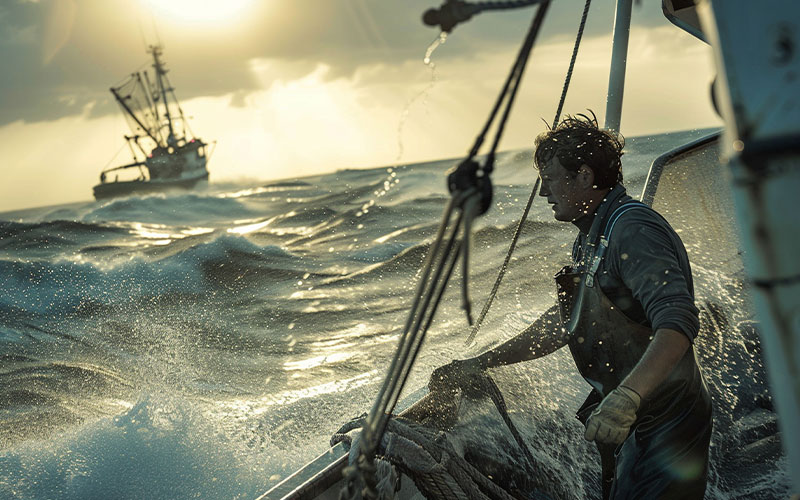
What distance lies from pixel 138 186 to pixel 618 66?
3047 inches

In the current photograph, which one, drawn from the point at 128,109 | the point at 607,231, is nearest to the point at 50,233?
the point at 607,231

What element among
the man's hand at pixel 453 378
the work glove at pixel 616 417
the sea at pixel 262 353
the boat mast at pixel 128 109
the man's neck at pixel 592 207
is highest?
the boat mast at pixel 128 109

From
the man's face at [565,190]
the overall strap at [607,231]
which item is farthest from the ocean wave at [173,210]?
the overall strap at [607,231]

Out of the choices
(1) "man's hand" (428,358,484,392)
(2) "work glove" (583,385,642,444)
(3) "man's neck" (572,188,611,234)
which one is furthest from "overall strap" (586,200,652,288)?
(1) "man's hand" (428,358,484,392)

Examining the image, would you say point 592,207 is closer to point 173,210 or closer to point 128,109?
point 173,210

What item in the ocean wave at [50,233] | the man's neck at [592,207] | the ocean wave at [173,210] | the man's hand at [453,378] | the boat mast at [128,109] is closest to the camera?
the man's neck at [592,207]

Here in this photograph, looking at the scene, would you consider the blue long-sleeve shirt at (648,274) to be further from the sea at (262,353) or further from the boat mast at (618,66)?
the boat mast at (618,66)

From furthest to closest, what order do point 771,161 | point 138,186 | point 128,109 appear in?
point 138,186 → point 128,109 → point 771,161

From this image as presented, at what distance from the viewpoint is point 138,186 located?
74438 mm

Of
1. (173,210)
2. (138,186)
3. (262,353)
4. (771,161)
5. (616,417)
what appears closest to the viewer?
(771,161)

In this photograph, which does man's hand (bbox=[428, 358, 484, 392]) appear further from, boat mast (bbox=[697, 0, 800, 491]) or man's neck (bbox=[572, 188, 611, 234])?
boat mast (bbox=[697, 0, 800, 491])

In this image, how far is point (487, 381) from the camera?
9.89 ft

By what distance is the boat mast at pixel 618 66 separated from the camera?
472 centimetres

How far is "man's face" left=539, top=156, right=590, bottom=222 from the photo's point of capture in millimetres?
2322
